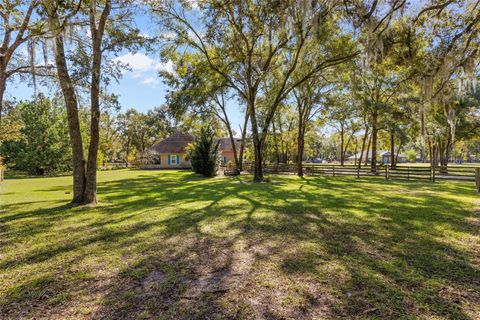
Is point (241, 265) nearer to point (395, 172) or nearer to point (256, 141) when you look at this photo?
point (256, 141)

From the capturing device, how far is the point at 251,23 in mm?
13984

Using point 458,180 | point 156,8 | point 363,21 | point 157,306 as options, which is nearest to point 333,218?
point 157,306

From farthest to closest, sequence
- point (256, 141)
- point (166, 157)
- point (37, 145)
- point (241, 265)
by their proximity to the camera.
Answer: point (166, 157), point (37, 145), point (256, 141), point (241, 265)

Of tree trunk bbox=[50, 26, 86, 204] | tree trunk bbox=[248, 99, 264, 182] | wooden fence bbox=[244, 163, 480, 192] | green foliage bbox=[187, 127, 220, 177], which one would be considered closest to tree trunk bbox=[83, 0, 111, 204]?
tree trunk bbox=[50, 26, 86, 204]

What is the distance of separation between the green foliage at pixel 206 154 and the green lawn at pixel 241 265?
13.8 metres

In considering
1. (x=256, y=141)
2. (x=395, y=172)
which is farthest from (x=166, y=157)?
(x=395, y=172)

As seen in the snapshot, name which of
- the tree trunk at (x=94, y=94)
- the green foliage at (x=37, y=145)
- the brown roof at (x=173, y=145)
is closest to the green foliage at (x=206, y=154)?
the tree trunk at (x=94, y=94)

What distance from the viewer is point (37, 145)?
963 inches

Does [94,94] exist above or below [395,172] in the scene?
above

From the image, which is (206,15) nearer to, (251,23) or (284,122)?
(251,23)

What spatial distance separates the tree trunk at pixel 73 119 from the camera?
25.1 ft

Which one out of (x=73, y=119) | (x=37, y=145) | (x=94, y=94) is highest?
(x=94, y=94)

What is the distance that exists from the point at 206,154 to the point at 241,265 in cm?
1746

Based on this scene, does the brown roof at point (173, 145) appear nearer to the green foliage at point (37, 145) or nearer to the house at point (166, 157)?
the house at point (166, 157)
